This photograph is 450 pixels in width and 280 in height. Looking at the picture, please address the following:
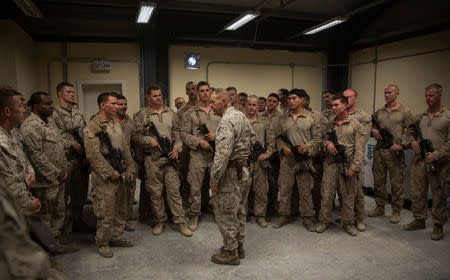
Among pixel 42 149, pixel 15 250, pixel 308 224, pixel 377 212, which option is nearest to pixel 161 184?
pixel 42 149

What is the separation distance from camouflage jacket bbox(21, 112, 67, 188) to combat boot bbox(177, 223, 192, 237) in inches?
56.2

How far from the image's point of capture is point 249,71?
774 centimetres

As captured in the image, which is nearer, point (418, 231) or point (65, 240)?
point (65, 240)

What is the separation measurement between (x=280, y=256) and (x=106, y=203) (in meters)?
1.77

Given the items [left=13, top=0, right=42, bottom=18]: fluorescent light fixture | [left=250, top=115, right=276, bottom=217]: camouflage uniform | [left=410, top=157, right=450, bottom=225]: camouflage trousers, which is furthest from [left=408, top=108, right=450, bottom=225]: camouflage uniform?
[left=13, top=0, right=42, bottom=18]: fluorescent light fixture

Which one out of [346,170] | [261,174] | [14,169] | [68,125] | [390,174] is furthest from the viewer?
[390,174]

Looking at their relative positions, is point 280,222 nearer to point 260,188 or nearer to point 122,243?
point 260,188

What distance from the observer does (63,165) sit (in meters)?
2.93

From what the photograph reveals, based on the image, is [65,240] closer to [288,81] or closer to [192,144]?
[192,144]

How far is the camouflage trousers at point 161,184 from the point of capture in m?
3.49

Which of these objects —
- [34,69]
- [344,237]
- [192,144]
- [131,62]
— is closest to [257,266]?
[344,237]

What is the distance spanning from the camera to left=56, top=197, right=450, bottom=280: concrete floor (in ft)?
8.66

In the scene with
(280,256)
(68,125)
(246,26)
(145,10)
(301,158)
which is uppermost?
(246,26)

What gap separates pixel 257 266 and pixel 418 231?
2168mm
